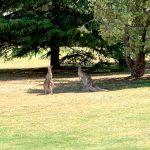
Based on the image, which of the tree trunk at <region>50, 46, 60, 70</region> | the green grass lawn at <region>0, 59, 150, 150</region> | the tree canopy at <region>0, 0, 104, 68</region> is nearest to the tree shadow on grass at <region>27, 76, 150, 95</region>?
the green grass lawn at <region>0, 59, 150, 150</region>

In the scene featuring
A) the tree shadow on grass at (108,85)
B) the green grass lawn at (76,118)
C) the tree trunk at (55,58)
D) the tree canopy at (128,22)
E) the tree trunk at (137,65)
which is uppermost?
the tree canopy at (128,22)

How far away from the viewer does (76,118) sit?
595 inches

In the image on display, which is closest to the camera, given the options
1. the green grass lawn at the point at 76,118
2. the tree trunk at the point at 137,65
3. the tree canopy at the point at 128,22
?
the green grass lawn at the point at 76,118

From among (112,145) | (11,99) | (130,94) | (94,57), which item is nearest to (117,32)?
(130,94)

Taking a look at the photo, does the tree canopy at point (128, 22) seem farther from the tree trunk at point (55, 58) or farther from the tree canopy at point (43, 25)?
the tree trunk at point (55, 58)

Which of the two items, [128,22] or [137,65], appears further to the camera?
[137,65]

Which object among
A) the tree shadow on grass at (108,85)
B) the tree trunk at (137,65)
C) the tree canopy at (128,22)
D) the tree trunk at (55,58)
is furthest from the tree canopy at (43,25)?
the tree canopy at (128,22)

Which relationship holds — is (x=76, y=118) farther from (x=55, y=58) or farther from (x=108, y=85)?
(x=55, y=58)

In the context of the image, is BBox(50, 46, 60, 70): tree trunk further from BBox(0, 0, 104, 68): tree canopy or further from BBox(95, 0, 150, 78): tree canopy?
BBox(95, 0, 150, 78): tree canopy

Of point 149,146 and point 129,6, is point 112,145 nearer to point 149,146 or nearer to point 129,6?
point 149,146

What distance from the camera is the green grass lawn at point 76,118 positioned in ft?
37.7

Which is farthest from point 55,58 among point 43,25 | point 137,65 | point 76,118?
point 76,118

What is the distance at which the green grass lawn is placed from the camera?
11.5 metres

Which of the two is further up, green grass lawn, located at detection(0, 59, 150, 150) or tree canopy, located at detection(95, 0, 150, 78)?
tree canopy, located at detection(95, 0, 150, 78)
